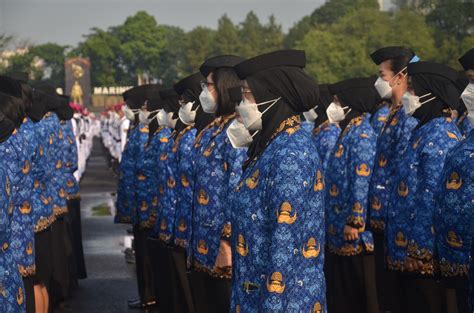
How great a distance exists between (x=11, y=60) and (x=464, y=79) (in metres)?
59.4

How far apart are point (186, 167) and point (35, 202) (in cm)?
189

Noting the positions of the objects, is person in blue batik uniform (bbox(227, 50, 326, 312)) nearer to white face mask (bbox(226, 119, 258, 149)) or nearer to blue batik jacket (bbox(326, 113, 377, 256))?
white face mask (bbox(226, 119, 258, 149))

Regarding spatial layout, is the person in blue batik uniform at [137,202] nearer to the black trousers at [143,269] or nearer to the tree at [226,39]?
the black trousers at [143,269]

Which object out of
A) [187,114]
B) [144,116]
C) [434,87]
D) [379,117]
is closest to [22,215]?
[187,114]

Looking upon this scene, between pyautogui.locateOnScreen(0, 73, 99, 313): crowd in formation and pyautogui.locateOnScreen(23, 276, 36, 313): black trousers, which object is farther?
pyautogui.locateOnScreen(23, 276, 36, 313): black trousers

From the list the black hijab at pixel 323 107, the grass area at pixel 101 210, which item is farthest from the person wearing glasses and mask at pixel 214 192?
the grass area at pixel 101 210

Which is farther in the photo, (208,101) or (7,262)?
(208,101)

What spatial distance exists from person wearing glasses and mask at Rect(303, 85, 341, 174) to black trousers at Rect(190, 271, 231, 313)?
2977 millimetres

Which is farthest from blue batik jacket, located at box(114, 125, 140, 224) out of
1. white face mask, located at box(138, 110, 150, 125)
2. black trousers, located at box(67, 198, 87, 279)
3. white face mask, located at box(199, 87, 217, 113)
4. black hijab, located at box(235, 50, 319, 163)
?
black hijab, located at box(235, 50, 319, 163)

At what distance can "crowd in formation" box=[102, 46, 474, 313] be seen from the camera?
5449mm

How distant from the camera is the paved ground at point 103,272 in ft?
40.9

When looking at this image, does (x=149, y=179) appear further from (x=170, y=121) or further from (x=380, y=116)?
(x=380, y=116)

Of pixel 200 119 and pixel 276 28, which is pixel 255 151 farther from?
pixel 276 28

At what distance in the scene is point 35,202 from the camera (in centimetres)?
989
